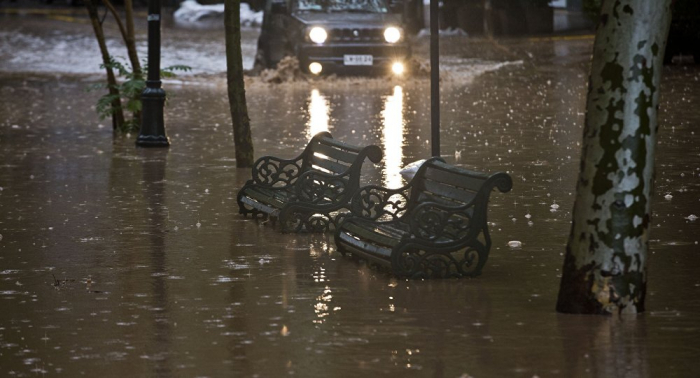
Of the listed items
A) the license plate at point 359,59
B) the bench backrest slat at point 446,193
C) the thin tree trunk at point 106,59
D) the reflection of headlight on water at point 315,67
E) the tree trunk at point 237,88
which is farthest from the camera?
the reflection of headlight on water at point 315,67

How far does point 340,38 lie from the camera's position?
85.7ft

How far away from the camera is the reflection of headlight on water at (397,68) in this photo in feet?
87.0

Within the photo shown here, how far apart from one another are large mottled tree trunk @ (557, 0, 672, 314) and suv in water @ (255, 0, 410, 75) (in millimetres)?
18716

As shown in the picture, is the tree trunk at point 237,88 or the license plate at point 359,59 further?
the license plate at point 359,59

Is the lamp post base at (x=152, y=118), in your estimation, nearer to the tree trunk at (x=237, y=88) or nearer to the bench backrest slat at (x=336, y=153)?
the tree trunk at (x=237, y=88)

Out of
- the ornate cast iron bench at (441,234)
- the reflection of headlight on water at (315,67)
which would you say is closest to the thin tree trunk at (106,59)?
the reflection of headlight on water at (315,67)

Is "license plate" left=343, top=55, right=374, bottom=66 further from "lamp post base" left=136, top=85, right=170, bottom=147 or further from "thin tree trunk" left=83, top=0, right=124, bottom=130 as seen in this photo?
"lamp post base" left=136, top=85, right=170, bottom=147

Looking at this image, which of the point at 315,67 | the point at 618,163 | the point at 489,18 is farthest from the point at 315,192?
the point at 489,18

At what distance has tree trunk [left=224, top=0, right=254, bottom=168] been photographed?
14.5 meters

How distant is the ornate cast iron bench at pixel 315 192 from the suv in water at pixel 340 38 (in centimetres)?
1478

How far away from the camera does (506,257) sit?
31.0 feet

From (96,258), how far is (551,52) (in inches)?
974

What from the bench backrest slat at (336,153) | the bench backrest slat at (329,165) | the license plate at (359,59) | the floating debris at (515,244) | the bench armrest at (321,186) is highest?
the license plate at (359,59)

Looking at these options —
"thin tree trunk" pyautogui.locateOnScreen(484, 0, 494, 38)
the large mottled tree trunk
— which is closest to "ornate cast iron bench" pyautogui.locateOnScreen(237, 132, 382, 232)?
the large mottled tree trunk
